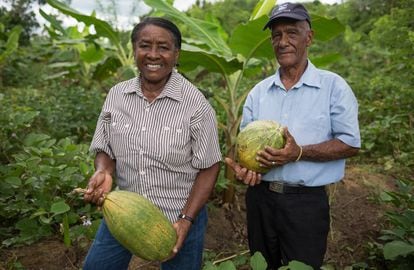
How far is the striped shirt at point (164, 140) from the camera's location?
2.12m

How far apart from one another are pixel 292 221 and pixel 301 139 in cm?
46

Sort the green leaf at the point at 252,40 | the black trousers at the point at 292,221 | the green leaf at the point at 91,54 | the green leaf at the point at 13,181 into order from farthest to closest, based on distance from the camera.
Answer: the green leaf at the point at 91,54 → the green leaf at the point at 252,40 → the green leaf at the point at 13,181 → the black trousers at the point at 292,221

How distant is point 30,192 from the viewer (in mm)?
3479

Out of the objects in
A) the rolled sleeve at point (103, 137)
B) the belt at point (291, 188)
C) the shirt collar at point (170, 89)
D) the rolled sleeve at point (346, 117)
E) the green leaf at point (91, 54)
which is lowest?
the belt at point (291, 188)

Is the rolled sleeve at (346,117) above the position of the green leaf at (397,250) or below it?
above

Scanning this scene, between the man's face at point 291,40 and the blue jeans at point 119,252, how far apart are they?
0.95 metres

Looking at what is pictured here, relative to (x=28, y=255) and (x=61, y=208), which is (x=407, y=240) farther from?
(x=28, y=255)

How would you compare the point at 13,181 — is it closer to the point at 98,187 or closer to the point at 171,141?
the point at 98,187

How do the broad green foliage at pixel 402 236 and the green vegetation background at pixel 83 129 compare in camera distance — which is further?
the green vegetation background at pixel 83 129

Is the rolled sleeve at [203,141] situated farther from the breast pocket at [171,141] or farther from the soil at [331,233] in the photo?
the soil at [331,233]

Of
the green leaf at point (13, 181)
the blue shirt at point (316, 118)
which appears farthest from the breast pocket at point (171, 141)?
the green leaf at point (13, 181)

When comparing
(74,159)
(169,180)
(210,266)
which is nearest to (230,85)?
(74,159)

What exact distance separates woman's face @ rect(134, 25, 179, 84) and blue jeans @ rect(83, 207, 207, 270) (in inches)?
30.5

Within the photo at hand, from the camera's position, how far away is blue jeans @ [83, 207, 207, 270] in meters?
2.26
